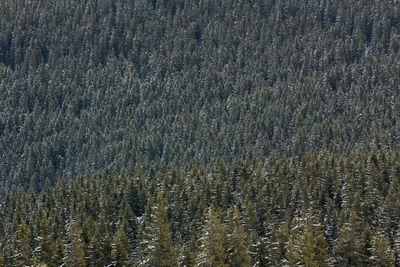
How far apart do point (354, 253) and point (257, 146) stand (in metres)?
153

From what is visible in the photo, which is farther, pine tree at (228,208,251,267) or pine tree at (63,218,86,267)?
pine tree at (63,218,86,267)

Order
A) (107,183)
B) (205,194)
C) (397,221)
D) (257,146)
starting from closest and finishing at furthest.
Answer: (397,221)
(205,194)
(107,183)
(257,146)

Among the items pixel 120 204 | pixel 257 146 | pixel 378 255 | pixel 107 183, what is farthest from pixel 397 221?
pixel 257 146

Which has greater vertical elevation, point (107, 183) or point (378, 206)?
point (378, 206)

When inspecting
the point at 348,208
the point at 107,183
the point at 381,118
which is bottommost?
the point at 381,118

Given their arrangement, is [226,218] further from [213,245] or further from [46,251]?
[213,245]

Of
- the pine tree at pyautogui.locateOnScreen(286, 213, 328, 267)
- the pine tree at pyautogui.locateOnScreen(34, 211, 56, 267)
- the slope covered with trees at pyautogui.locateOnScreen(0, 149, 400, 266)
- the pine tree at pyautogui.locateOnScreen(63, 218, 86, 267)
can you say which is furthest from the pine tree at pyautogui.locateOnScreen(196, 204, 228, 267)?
the pine tree at pyautogui.locateOnScreen(34, 211, 56, 267)

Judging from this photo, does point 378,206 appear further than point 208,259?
Yes

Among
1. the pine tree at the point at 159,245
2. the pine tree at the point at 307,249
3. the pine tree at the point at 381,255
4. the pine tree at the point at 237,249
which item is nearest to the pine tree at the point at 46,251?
the pine tree at the point at 159,245

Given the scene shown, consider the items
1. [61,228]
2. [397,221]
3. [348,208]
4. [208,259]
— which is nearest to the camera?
[208,259]

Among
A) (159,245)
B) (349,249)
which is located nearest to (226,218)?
(349,249)

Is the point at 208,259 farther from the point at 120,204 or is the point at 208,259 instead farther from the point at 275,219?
the point at 120,204

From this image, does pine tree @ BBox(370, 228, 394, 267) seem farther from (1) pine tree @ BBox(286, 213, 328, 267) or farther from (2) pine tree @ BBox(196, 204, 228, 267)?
(2) pine tree @ BBox(196, 204, 228, 267)

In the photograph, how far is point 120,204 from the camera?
10000 centimetres
